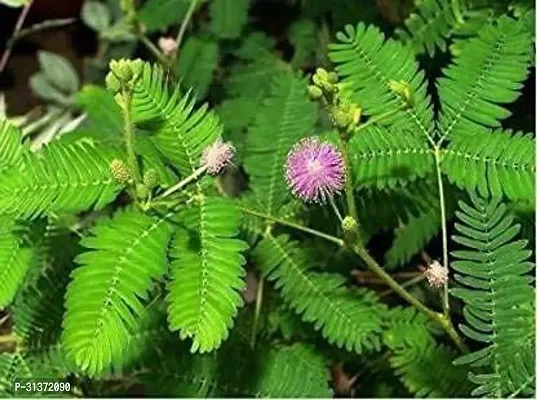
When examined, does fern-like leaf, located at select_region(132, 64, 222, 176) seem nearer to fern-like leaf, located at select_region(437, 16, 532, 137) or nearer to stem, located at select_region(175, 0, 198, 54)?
fern-like leaf, located at select_region(437, 16, 532, 137)

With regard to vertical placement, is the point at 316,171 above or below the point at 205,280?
above

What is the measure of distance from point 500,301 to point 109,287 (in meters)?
0.36

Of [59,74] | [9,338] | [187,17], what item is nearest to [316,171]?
[9,338]

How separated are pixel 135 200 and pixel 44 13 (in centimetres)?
114

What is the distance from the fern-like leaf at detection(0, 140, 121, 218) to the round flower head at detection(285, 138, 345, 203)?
6.2 inches

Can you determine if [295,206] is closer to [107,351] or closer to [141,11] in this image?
[107,351]

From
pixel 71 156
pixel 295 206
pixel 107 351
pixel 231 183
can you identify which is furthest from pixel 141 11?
pixel 107 351

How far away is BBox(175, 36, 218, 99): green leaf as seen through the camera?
137cm

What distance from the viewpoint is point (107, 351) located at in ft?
2.52

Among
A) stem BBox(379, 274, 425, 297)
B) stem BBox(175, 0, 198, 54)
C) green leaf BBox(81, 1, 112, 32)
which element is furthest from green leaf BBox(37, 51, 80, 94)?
stem BBox(379, 274, 425, 297)

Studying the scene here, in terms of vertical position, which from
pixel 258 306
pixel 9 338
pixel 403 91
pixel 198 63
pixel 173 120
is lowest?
pixel 9 338

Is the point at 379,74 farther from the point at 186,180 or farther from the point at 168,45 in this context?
the point at 168,45

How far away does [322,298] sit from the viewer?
1.06 m

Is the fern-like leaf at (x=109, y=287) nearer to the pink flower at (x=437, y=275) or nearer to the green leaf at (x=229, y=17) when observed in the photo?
the pink flower at (x=437, y=275)
